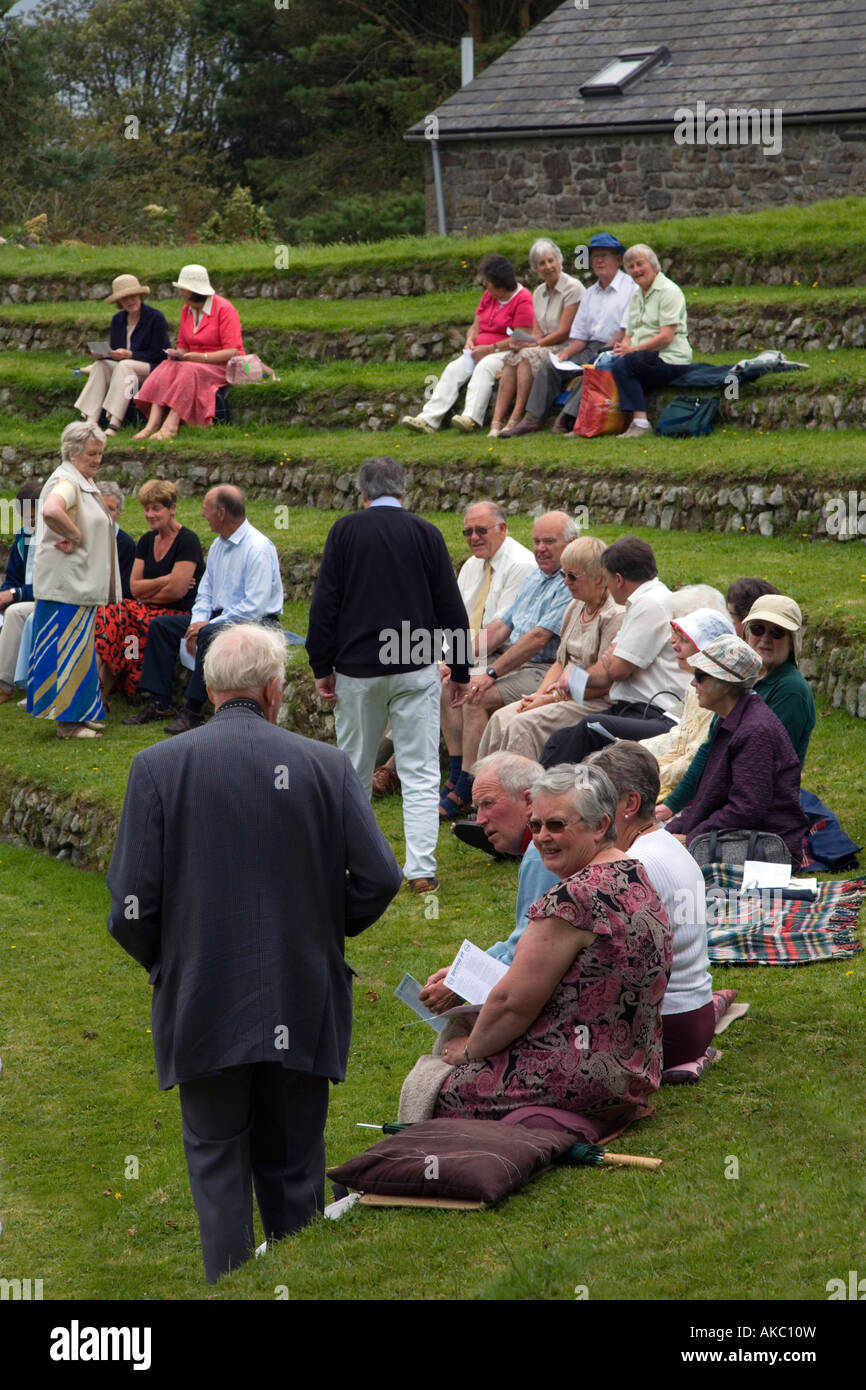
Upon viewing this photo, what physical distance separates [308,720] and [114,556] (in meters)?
1.63

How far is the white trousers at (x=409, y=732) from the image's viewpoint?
7.59m

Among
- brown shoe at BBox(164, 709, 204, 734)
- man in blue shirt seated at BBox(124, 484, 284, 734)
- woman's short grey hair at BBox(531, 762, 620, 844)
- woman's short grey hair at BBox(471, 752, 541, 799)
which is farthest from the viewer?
brown shoe at BBox(164, 709, 204, 734)

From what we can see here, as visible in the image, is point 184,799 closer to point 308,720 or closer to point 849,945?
point 849,945

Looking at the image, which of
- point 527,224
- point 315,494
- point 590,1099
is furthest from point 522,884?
point 527,224

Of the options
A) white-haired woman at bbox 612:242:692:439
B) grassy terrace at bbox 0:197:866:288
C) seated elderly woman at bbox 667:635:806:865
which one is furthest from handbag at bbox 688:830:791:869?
grassy terrace at bbox 0:197:866:288

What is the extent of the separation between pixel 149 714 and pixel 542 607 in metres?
3.47

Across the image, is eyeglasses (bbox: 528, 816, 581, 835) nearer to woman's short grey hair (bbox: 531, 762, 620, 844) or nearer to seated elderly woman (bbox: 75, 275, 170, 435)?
woman's short grey hair (bbox: 531, 762, 620, 844)

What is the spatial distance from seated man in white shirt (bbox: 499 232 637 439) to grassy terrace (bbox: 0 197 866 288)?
2958mm

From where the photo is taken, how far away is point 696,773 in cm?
695

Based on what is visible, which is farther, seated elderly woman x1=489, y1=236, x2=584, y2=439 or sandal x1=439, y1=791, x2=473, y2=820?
seated elderly woman x1=489, y1=236, x2=584, y2=439

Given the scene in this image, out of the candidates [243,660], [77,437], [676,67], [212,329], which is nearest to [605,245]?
[212,329]

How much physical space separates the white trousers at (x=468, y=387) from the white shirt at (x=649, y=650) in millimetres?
7128

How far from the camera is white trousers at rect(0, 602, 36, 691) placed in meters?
11.6

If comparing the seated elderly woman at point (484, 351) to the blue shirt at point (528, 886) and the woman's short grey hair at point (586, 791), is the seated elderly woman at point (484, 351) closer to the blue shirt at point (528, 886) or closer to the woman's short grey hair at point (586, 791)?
the blue shirt at point (528, 886)
